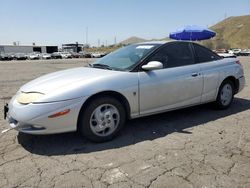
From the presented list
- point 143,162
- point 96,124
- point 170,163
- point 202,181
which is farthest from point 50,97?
point 202,181

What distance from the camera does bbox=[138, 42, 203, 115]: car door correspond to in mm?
4117

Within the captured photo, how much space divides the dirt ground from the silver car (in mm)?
309

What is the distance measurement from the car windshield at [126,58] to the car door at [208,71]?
0.99 m

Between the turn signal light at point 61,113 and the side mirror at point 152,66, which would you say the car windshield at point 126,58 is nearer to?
the side mirror at point 152,66

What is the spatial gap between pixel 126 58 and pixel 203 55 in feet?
5.28

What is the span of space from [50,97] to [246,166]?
8.18 ft

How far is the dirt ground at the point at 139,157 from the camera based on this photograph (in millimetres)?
2809

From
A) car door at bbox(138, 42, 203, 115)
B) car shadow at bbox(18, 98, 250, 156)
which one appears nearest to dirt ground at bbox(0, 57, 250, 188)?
car shadow at bbox(18, 98, 250, 156)

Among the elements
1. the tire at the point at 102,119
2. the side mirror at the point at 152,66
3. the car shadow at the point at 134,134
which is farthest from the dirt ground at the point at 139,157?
the side mirror at the point at 152,66

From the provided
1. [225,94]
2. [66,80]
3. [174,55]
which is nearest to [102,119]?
[66,80]

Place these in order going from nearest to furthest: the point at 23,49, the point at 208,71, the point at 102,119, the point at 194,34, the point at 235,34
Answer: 1. the point at 102,119
2. the point at 208,71
3. the point at 194,34
4. the point at 23,49
5. the point at 235,34

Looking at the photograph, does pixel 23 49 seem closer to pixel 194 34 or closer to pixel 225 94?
pixel 194 34

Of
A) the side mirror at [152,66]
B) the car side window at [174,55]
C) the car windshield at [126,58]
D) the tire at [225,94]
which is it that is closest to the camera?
the side mirror at [152,66]

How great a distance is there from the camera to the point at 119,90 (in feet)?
12.5
